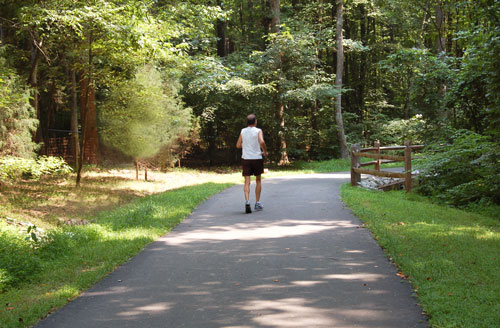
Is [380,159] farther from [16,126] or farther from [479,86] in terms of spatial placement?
[16,126]

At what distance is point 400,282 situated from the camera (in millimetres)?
5102

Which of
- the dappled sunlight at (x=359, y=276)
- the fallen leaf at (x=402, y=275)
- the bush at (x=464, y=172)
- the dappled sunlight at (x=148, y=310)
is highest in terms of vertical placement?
the bush at (x=464, y=172)

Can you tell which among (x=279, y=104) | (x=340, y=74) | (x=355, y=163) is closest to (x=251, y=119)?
(x=355, y=163)

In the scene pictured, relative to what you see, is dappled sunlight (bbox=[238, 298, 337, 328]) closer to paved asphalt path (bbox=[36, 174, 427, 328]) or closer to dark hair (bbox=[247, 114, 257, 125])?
paved asphalt path (bbox=[36, 174, 427, 328])

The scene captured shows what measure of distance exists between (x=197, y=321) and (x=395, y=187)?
12683 millimetres

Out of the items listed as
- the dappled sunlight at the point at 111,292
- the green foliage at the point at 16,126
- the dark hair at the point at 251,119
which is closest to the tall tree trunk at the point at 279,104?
the green foliage at the point at 16,126

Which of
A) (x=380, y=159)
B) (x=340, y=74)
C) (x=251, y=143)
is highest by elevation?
(x=340, y=74)

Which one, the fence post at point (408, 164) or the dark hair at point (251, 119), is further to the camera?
the fence post at point (408, 164)

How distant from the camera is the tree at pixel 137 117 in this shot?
59.1 feet

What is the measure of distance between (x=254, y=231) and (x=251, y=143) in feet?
8.37

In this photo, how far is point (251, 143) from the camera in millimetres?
10039

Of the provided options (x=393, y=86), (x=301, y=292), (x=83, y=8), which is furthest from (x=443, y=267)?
(x=393, y=86)

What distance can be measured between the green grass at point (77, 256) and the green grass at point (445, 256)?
366 cm

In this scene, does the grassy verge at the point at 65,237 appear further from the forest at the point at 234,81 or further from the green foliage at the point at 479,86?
the green foliage at the point at 479,86
